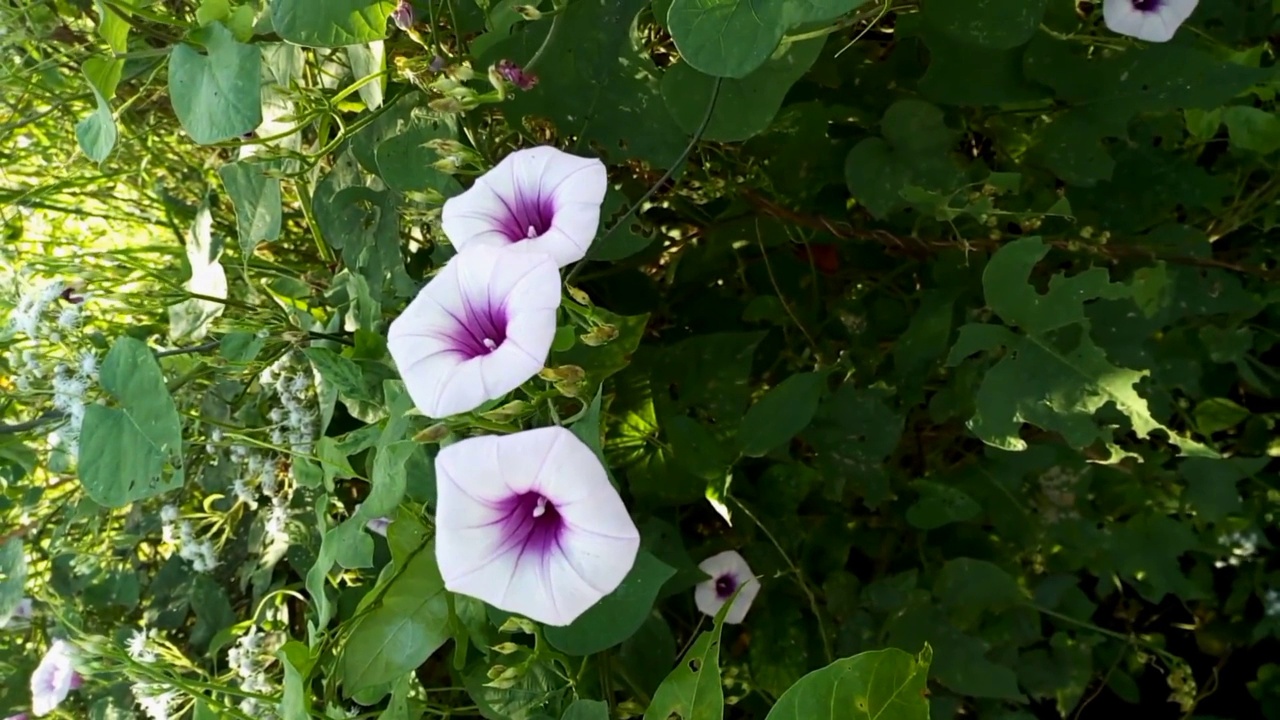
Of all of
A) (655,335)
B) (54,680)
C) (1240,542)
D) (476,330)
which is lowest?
(1240,542)

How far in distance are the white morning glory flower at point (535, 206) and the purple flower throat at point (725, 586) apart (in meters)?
0.49

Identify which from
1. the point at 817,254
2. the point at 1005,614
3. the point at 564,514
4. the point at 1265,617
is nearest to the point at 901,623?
the point at 1005,614

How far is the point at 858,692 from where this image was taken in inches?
20.4

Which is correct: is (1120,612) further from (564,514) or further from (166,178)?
(166,178)

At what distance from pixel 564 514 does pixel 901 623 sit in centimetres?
58

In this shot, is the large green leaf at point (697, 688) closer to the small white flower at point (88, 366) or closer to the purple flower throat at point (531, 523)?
the purple flower throat at point (531, 523)

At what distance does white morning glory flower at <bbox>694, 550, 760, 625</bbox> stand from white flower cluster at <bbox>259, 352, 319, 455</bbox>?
1.40 feet

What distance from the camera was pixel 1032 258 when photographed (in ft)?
2.55

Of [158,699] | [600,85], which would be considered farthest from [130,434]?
[600,85]

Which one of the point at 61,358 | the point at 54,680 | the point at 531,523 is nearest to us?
the point at 531,523

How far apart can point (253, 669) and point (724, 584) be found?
0.48 meters

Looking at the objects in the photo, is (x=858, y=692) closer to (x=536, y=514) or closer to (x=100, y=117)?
(x=536, y=514)

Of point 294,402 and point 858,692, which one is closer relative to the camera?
point 858,692

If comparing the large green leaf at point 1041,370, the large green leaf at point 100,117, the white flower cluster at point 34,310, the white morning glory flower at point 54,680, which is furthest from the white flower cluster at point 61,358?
the large green leaf at point 1041,370
